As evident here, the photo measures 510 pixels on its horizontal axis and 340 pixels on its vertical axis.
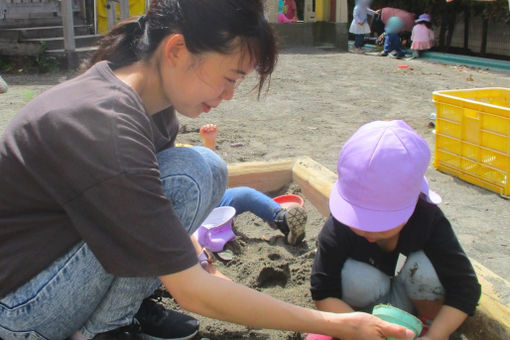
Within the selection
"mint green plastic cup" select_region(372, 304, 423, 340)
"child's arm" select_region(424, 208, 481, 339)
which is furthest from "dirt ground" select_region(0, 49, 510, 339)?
"mint green plastic cup" select_region(372, 304, 423, 340)

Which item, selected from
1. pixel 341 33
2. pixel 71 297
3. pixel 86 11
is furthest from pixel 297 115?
pixel 86 11

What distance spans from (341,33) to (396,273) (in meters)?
9.19

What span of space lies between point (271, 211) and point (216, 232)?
269 mm

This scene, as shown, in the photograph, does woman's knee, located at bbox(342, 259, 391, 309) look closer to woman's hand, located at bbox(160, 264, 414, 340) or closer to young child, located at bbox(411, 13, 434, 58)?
woman's hand, located at bbox(160, 264, 414, 340)

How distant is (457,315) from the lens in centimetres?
156

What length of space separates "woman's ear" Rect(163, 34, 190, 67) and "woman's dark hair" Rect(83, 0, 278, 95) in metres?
0.01

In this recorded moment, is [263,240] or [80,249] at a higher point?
[80,249]

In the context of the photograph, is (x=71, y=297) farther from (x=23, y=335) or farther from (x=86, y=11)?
(x=86, y=11)

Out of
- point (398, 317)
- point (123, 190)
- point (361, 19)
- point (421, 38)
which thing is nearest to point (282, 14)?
point (361, 19)

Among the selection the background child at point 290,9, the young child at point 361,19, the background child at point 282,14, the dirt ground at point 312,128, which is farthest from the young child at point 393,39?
the background child at point 290,9

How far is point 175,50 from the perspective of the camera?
4.51ft

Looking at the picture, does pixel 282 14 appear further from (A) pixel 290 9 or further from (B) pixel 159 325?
(B) pixel 159 325

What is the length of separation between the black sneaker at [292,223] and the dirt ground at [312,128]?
0.15 ft

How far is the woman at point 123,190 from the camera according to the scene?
3.83ft
